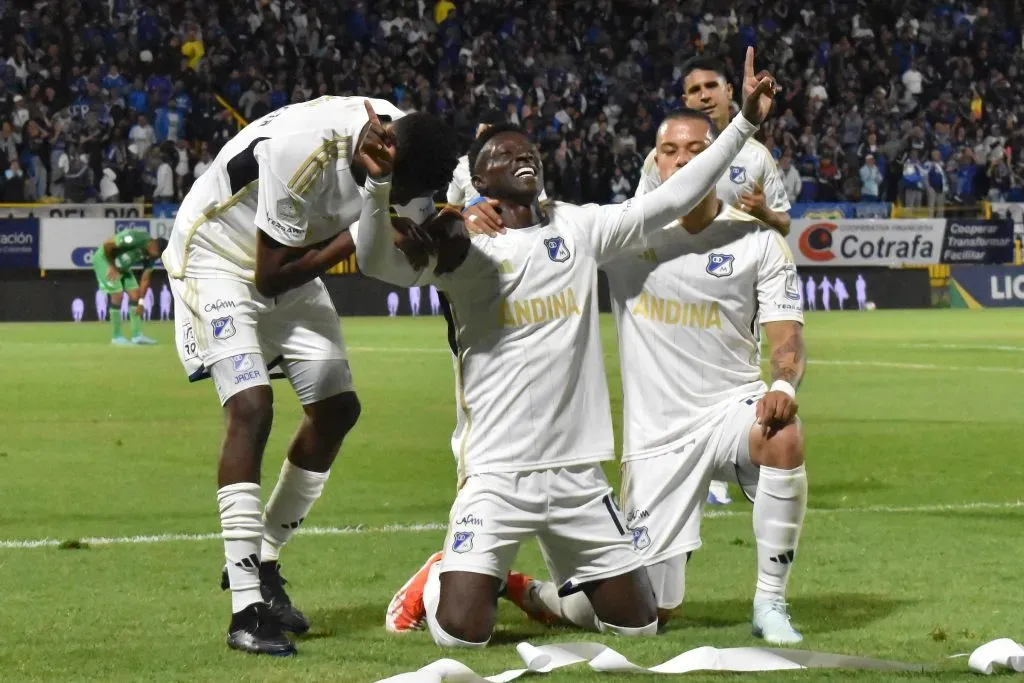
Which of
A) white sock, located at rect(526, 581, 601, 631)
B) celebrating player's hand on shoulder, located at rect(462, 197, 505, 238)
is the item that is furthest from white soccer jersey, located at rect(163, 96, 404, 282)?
white sock, located at rect(526, 581, 601, 631)

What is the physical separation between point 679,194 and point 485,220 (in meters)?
0.69

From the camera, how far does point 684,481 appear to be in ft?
19.3

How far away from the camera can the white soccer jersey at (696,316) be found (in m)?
5.99

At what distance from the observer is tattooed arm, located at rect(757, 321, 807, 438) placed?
17.9ft

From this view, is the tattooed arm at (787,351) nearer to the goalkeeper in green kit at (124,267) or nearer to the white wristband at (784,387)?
the white wristband at (784,387)

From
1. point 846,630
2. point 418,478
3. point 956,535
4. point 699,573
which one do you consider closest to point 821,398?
point 418,478

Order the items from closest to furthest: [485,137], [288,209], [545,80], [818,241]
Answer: [288,209], [485,137], [818,241], [545,80]

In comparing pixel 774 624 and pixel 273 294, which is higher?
pixel 273 294

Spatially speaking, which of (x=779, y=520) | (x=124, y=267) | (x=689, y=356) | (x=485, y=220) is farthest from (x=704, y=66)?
(x=124, y=267)

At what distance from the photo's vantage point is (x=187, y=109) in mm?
29719

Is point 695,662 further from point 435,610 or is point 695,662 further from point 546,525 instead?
point 435,610

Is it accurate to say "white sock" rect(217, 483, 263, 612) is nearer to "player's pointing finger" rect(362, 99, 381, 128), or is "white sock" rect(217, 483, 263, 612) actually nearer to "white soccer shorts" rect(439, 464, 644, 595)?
"white soccer shorts" rect(439, 464, 644, 595)

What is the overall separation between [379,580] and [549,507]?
1403mm

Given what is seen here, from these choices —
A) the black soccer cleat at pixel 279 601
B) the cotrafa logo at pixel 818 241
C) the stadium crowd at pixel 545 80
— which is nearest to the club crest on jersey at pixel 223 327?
the black soccer cleat at pixel 279 601
